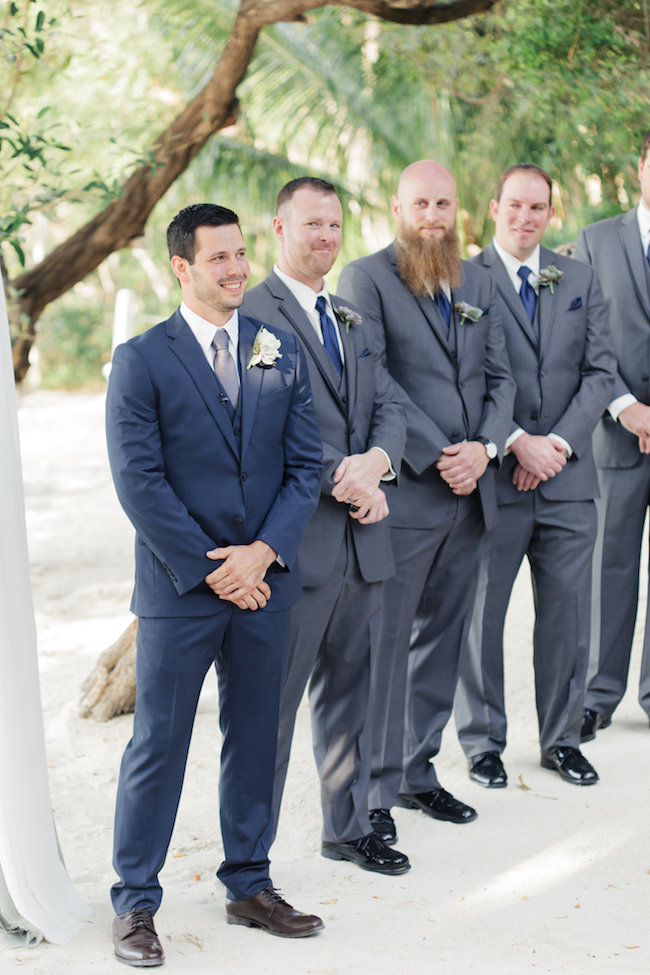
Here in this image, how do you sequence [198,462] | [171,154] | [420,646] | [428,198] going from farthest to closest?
[171,154]
[420,646]
[428,198]
[198,462]

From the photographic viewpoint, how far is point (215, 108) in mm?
7117

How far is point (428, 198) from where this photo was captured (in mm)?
4340

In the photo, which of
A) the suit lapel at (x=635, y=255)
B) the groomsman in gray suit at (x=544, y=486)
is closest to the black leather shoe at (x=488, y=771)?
the groomsman in gray suit at (x=544, y=486)

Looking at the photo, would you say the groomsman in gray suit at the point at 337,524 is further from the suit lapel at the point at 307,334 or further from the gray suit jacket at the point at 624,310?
the gray suit jacket at the point at 624,310

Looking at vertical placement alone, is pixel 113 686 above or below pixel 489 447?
below

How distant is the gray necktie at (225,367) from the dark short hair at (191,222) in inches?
9.7

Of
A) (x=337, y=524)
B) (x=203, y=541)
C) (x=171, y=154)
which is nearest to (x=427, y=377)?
(x=337, y=524)

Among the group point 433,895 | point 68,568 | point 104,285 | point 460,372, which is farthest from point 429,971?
point 104,285

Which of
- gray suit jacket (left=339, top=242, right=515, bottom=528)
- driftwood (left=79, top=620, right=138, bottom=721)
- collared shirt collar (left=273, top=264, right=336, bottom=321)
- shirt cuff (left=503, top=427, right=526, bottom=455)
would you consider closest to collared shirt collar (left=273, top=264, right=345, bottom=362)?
collared shirt collar (left=273, top=264, right=336, bottom=321)

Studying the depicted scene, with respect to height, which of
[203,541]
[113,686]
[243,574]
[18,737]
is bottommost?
[113,686]

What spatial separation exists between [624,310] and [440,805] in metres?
2.36

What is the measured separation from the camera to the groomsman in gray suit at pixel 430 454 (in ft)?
14.1

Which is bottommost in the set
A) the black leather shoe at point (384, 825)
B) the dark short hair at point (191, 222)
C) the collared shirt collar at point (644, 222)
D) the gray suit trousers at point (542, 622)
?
the black leather shoe at point (384, 825)

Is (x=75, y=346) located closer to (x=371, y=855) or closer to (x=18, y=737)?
(x=371, y=855)
